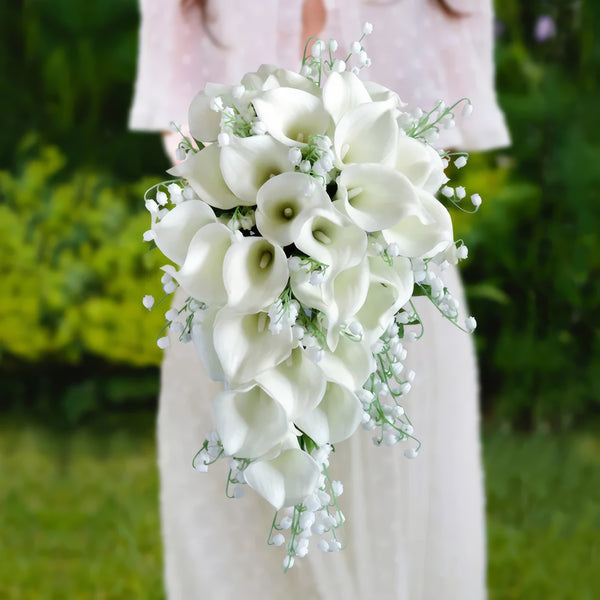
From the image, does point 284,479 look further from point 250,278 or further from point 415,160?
point 415,160

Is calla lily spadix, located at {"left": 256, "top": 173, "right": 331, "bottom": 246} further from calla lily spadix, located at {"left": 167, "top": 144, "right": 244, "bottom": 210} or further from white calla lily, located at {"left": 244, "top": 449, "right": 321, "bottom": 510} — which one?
white calla lily, located at {"left": 244, "top": 449, "right": 321, "bottom": 510}

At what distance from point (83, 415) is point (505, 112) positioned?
141cm

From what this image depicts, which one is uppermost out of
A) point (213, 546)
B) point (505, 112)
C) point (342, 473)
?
point (505, 112)

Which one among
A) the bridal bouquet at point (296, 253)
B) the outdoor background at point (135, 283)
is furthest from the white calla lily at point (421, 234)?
the outdoor background at point (135, 283)

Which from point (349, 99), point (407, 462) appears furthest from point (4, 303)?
point (349, 99)

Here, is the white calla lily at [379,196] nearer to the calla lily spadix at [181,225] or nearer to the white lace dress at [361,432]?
the calla lily spadix at [181,225]

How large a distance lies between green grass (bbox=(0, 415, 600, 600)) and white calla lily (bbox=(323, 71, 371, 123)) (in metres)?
1.27

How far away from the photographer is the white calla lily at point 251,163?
54cm

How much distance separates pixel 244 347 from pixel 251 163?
0.42ft

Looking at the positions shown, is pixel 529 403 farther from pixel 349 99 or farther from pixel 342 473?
pixel 349 99

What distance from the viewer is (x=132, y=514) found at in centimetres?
183

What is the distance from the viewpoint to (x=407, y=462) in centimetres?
88

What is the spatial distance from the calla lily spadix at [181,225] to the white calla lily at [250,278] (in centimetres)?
4

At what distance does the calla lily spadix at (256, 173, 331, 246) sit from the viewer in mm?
523
